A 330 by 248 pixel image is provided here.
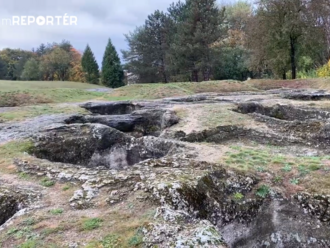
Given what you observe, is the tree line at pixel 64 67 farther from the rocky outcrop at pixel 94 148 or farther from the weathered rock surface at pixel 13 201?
the weathered rock surface at pixel 13 201

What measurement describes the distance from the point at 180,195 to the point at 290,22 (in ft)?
93.1

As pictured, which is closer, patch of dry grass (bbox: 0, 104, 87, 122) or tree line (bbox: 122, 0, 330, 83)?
patch of dry grass (bbox: 0, 104, 87, 122)

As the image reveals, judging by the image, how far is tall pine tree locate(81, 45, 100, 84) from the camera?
62.6m

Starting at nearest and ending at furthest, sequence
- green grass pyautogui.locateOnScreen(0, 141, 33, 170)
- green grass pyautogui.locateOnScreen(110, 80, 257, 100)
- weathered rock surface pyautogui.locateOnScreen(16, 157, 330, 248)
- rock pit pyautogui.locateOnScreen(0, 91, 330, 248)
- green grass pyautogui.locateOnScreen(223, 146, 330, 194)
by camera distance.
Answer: rock pit pyautogui.locateOnScreen(0, 91, 330, 248)
weathered rock surface pyautogui.locateOnScreen(16, 157, 330, 248)
green grass pyautogui.locateOnScreen(223, 146, 330, 194)
green grass pyautogui.locateOnScreen(0, 141, 33, 170)
green grass pyautogui.locateOnScreen(110, 80, 257, 100)

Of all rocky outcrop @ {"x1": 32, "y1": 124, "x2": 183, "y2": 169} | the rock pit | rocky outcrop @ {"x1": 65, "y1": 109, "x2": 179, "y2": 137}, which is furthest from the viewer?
rocky outcrop @ {"x1": 65, "y1": 109, "x2": 179, "y2": 137}

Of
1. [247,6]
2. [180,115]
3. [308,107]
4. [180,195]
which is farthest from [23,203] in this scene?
[247,6]

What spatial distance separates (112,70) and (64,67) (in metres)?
15.1

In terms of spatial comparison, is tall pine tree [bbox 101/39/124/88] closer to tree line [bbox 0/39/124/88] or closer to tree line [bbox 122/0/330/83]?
tree line [bbox 0/39/124/88]

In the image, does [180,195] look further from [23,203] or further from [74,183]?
[23,203]

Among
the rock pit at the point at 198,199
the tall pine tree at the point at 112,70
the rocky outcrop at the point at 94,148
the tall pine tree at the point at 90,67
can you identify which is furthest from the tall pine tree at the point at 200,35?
the rock pit at the point at 198,199

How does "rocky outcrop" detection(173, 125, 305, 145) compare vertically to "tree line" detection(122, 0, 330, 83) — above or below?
below

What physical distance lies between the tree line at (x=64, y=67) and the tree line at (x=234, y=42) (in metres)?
3.01

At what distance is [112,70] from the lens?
187ft

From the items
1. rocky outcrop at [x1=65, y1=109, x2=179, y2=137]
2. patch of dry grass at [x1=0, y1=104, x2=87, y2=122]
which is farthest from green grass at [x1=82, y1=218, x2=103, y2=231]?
patch of dry grass at [x1=0, y1=104, x2=87, y2=122]
